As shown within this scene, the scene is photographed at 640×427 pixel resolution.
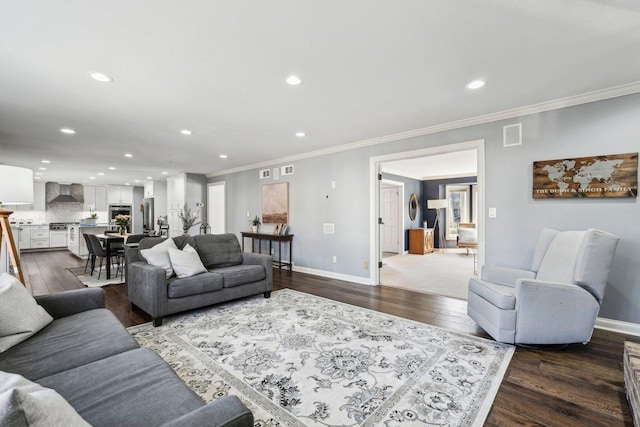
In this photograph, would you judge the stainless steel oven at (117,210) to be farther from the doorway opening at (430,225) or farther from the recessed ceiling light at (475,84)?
the recessed ceiling light at (475,84)

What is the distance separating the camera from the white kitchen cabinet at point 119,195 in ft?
36.4

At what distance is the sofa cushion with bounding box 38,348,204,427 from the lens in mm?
1040

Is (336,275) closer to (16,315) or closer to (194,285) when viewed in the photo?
(194,285)

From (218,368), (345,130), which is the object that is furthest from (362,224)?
(218,368)

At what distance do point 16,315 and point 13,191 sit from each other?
135cm

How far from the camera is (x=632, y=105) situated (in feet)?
9.30

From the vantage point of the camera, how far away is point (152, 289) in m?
3.00

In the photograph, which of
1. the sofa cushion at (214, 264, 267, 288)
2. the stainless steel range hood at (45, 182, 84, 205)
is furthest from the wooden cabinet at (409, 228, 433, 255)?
the stainless steel range hood at (45, 182, 84, 205)

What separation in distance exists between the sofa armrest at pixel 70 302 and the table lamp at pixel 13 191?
51 cm

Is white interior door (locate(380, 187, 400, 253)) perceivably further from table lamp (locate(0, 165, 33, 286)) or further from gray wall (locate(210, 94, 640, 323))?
table lamp (locate(0, 165, 33, 286))

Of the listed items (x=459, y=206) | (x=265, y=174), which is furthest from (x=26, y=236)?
(x=459, y=206)

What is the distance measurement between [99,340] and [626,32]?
3.98 m

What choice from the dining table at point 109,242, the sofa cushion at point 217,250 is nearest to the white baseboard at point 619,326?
the sofa cushion at point 217,250

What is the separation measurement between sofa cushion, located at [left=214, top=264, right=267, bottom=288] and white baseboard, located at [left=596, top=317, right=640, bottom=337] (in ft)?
12.4
